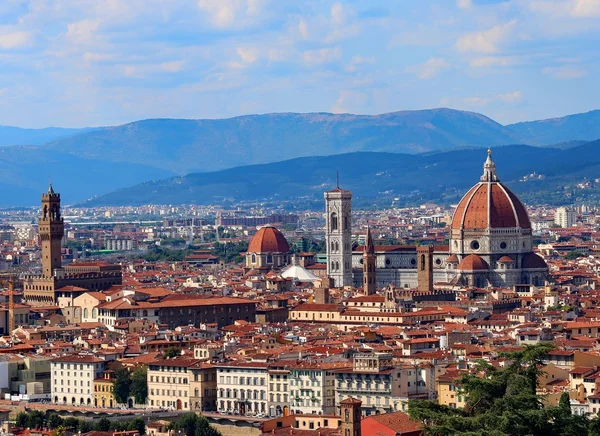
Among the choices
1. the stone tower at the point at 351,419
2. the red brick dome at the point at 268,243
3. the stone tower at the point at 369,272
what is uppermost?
the red brick dome at the point at 268,243

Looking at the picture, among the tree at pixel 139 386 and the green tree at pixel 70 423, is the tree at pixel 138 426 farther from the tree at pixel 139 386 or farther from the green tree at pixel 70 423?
the tree at pixel 139 386

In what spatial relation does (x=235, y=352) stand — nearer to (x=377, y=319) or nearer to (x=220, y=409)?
(x=220, y=409)

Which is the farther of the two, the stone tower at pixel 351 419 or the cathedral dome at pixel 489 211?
the cathedral dome at pixel 489 211

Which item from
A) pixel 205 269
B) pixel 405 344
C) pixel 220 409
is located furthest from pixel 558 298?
pixel 205 269

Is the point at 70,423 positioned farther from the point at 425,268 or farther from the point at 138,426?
the point at 425,268

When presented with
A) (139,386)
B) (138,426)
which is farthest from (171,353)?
(138,426)

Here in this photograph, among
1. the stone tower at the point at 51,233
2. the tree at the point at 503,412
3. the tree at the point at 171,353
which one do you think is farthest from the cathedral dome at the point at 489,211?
the tree at the point at 503,412
